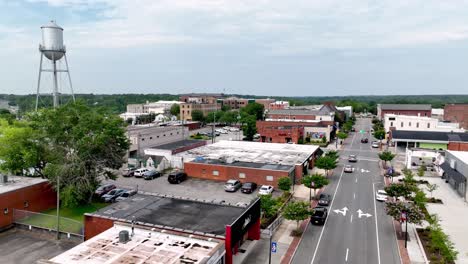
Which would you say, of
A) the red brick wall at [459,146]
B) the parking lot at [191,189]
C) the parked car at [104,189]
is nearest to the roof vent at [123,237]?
the parking lot at [191,189]

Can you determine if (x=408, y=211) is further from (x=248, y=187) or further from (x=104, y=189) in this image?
(x=104, y=189)

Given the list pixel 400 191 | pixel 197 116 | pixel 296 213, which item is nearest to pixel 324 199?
pixel 400 191

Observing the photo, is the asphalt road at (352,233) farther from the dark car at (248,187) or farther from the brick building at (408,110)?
the brick building at (408,110)

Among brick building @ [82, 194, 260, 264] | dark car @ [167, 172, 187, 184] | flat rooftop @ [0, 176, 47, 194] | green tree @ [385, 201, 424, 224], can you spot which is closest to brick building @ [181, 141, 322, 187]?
dark car @ [167, 172, 187, 184]

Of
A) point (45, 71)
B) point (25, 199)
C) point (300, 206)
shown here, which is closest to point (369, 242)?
point (300, 206)

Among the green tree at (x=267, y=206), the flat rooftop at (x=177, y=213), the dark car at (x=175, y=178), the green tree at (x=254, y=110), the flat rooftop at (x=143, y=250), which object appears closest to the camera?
the flat rooftop at (x=143, y=250)

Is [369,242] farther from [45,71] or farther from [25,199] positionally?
[45,71]
